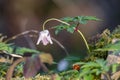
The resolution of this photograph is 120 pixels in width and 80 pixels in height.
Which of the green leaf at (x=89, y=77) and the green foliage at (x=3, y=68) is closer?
the green leaf at (x=89, y=77)

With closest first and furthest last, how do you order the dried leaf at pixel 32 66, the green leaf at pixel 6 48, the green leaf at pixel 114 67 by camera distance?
the dried leaf at pixel 32 66
the green leaf at pixel 114 67
the green leaf at pixel 6 48

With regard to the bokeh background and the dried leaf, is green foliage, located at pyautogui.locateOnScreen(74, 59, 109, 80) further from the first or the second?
the bokeh background

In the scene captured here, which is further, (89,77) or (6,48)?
(6,48)

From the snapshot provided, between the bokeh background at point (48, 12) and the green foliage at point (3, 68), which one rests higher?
the bokeh background at point (48, 12)

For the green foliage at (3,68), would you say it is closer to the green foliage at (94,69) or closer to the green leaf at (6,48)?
the green leaf at (6,48)

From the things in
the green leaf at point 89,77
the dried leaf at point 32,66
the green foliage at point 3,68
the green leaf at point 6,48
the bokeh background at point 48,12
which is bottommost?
the green leaf at point 89,77

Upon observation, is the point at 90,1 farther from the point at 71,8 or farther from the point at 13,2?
the point at 13,2

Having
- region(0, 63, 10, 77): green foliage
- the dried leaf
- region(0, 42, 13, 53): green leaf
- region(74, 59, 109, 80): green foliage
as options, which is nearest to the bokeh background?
region(0, 63, 10, 77): green foliage

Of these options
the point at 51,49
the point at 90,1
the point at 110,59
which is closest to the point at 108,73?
the point at 110,59

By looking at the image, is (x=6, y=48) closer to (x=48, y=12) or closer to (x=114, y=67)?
(x=114, y=67)

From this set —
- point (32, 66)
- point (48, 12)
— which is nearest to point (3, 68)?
point (32, 66)

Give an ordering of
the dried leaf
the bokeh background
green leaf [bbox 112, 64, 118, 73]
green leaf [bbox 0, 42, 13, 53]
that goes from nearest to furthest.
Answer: the dried leaf → green leaf [bbox 112, 64, 118, 73] → green leaf [bbox 0, 42, 13, 53] → the bokeh background

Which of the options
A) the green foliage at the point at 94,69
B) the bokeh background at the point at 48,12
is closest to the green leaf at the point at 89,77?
the green foliage at the point at 94,69
